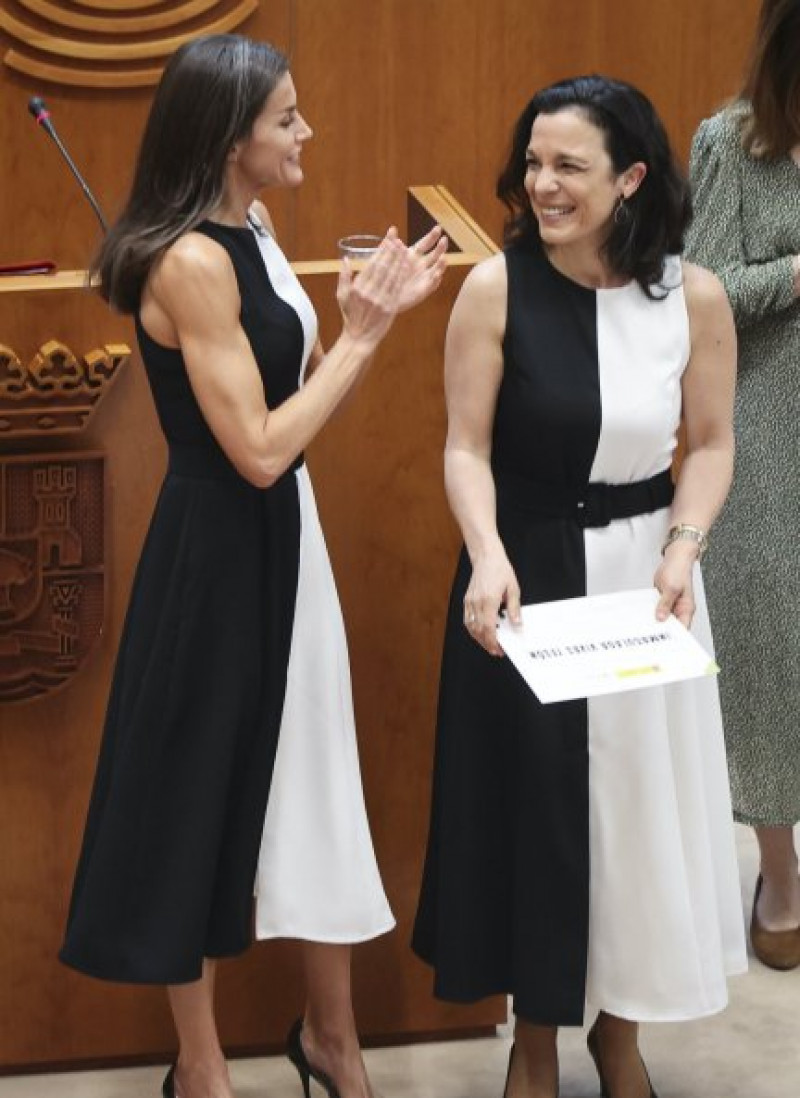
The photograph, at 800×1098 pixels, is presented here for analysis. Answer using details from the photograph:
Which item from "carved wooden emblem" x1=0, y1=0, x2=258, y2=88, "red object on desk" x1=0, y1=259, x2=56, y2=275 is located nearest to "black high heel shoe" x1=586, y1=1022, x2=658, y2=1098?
"red object on desk" x1=0, y1=259, x2=56, y2=275

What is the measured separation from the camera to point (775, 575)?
4262 millimetres

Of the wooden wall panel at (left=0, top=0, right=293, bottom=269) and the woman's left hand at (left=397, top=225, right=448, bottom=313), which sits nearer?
the woman's left hand at (left=397, top=225, right=448, bottom=313)

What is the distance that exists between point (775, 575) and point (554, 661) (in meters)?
1.27

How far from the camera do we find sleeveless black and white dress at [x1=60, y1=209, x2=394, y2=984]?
3.36 meters

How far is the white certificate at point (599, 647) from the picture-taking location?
306 centimetres

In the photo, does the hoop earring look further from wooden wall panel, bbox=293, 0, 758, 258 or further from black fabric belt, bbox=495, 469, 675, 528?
wooden wall panel, bbox=293, 0, 758, 258

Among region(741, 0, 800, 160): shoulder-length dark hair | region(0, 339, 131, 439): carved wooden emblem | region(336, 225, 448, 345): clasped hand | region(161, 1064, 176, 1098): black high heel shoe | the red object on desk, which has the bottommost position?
region(161, 1064, 176, 1098): black high heel shoe

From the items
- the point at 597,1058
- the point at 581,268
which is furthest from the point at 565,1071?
the point at 581,268

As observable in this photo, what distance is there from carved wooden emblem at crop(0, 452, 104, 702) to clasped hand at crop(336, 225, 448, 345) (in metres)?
0.60

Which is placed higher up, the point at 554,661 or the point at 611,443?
the point at 611,443

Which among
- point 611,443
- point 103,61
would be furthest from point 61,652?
point 103,61

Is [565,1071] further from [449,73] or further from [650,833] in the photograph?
[449,73]

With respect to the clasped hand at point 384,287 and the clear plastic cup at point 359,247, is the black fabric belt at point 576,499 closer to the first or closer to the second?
the clasped hand at point 384,287

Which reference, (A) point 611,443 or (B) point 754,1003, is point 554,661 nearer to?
(A) point 611,443
